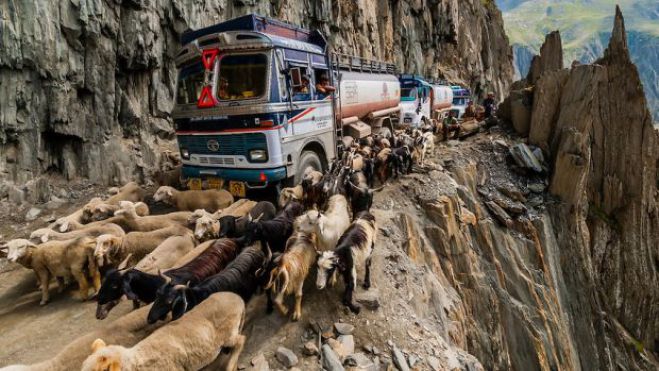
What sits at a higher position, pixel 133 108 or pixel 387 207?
pixel 133 108

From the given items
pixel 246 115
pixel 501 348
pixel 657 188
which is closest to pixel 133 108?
pixel 246 115

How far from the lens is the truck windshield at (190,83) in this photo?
8812mm

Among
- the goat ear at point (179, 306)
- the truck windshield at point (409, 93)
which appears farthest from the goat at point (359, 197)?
the truck windshield at point (409, 93)

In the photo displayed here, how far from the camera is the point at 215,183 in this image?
9.00 m

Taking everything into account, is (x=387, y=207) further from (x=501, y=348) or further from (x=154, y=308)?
(x=154, y=308)

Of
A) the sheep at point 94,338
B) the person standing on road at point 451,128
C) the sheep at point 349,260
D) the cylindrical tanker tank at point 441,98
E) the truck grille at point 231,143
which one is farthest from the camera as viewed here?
the cylindrical tanker tank at point 441,98

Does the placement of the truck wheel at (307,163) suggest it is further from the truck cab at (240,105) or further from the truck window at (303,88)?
the truck window at (303,88)

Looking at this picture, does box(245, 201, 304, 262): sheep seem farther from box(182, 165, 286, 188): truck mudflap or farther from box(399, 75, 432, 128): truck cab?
box(399, 75, 432, 128): truck cab

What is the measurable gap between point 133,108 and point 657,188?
28.9m

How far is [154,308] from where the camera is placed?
3.97 metres

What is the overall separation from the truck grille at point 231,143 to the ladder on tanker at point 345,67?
395 cm

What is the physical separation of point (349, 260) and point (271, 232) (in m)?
1.75

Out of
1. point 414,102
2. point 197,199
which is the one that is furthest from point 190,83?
point 414,102

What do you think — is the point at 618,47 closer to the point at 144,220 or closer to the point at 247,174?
the point at 247,174
